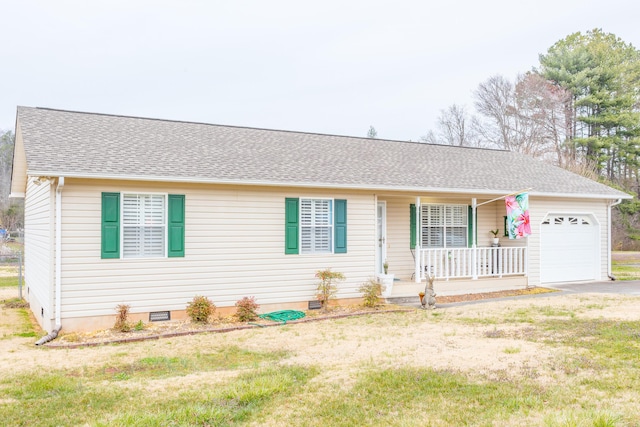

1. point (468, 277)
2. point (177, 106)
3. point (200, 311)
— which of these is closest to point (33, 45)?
point (177, 106)

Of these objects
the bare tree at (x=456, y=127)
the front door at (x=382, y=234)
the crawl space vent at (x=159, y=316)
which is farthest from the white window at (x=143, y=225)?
the bare tree at (x=456, y=127)

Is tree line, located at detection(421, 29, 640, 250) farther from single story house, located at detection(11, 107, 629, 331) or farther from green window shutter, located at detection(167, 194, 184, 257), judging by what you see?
green window shutter, located at detection(167, 194, 184, 257)

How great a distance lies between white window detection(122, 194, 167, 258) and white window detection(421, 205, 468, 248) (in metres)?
7.00

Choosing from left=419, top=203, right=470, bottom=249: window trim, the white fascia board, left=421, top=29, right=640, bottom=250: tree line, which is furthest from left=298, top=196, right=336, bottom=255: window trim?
left=421, top=29, right=640, bottom=250: tree line

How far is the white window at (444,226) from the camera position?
13.1m

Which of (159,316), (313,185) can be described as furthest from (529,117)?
(159,316)

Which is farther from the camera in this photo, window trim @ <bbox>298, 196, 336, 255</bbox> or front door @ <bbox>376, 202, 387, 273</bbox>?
front door @ <bbox>376, 202, 387, 273</bbox>

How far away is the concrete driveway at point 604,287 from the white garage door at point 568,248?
13.6 inches

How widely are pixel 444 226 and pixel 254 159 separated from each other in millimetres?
5693

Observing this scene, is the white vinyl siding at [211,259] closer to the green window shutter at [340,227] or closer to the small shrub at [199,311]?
the green window shutter at [340,227]

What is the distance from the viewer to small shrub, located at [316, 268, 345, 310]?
10.2 meters

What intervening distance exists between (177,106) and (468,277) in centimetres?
4070

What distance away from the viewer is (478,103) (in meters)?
34.6

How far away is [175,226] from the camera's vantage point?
360 inches
